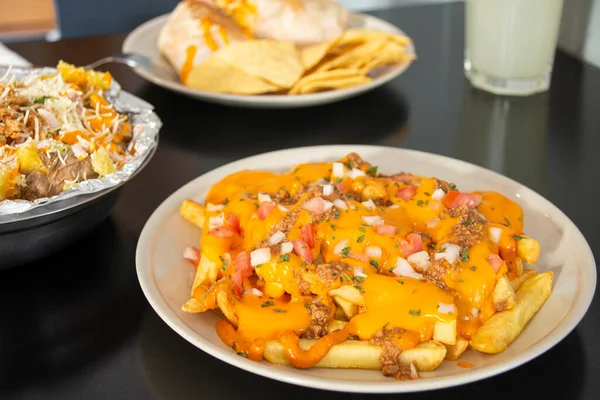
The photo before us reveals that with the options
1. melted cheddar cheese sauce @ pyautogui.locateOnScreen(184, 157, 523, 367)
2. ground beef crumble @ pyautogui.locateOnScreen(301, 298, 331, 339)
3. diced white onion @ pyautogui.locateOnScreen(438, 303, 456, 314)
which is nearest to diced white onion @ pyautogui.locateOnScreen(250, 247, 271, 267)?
melted cheddar cheese sauce @ pyautogui.locateOnScreen(184, 157, 523, 367)

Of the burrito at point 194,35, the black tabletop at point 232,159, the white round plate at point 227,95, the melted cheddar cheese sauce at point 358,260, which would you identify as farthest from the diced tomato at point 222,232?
the burrito at point 194,35

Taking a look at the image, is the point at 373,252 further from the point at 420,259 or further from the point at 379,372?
the point at 379,372

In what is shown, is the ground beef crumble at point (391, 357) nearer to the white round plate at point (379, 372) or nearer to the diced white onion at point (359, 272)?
the white round plate at point (379, 372)

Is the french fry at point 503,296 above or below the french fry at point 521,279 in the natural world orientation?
above

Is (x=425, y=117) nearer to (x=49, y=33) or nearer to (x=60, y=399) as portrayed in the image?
(x=60, y=399)

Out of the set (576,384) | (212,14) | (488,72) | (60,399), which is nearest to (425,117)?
(488,72)

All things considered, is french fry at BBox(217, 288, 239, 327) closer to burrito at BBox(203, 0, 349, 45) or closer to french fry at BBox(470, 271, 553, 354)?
french fry at BBox(470, 271, 553, 354)
